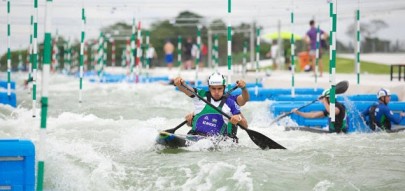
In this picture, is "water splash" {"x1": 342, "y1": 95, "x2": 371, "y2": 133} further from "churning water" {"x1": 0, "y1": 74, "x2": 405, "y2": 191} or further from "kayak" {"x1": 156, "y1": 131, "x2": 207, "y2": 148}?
"kayak" {"x1": 156, "y1": 131, "x2": 207, "y2": 148}

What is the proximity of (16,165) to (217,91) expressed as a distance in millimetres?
3803

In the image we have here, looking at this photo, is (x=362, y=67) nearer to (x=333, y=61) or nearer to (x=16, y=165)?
(x=333, y=61)

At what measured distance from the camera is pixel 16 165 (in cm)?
542

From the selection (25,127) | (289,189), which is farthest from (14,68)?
(289,189)

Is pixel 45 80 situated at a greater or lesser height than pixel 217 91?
greater

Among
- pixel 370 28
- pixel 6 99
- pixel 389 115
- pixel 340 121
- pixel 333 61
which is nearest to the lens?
pixel 333 61

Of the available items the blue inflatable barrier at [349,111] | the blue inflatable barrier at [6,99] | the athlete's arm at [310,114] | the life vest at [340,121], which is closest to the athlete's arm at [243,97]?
the life vest at [340,121]

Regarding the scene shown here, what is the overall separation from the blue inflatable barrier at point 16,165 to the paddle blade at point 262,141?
3809 millimetres

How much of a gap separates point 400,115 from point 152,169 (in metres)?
5.98

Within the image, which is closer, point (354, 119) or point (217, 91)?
point (217, 91)

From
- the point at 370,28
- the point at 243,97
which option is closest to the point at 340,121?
the point at 243,97

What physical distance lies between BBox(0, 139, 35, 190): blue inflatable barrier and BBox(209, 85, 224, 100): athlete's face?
3686 millimetres

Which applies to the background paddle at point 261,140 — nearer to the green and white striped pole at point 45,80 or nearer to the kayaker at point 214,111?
the kayaker at point 214,111

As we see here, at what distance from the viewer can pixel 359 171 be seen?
23.3ft
